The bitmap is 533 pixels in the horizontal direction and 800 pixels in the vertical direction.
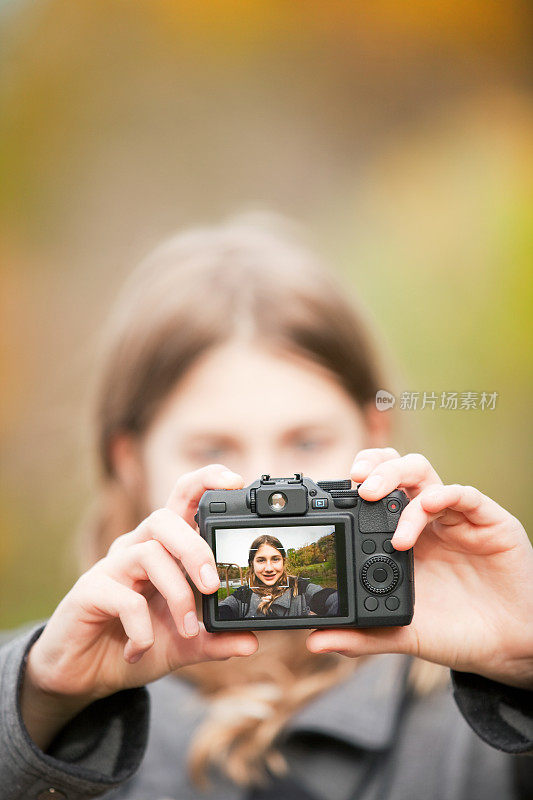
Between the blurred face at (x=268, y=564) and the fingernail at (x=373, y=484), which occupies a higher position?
the fingernail at (x=373, y=484)

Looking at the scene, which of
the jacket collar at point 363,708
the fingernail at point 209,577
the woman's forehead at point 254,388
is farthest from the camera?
the woman's forehead at point 254,388

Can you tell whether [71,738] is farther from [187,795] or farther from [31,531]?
[31,531]

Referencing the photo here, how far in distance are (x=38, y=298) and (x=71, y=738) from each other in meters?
0.81

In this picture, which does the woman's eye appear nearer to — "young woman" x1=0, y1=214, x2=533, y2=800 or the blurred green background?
"young woman" x1=0, y1=214, x2=533, y2=800

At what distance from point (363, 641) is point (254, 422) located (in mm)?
572

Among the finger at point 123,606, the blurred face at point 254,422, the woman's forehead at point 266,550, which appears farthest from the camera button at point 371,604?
the blurred face at point 254,422

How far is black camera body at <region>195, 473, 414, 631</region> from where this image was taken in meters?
0.75

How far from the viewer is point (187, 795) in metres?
1.25

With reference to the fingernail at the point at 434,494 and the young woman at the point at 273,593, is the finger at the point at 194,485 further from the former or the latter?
the fingernail at the point at 434,494

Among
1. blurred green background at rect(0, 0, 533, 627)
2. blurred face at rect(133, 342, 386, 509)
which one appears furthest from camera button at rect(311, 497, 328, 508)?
blurred green background at rect(0, 0, 533, 627)

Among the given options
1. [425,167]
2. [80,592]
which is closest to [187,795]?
[80,592]

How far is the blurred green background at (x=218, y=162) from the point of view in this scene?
4.43ft
